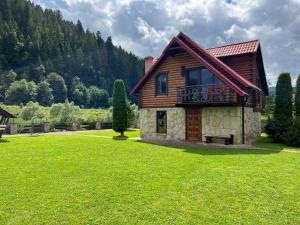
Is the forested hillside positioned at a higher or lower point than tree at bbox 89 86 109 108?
higher

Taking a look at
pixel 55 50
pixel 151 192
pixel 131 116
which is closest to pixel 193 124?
pixel 151 192

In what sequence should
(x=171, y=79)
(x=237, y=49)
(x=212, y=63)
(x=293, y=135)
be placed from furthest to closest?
(x=171, y=79), (x=237, y=49), (x=212, y=63), (x=293, y=135)

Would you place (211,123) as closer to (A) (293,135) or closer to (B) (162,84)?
(A) (293,135)

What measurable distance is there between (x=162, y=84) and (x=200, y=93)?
363 cm

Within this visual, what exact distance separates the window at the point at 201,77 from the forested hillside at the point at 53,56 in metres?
74.3

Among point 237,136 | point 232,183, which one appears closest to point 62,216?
point 232,183

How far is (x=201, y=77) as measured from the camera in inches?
679

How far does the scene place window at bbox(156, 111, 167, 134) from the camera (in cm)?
1898

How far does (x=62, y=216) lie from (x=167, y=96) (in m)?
14.5

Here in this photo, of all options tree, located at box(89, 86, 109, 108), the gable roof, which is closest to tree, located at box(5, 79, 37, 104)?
tree, located at box(89, 86, 109, 108)

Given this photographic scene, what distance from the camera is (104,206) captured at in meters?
5.35

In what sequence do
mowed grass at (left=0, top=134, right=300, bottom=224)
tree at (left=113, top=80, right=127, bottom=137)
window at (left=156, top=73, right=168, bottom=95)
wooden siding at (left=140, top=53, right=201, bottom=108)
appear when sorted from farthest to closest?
tree at (left=113, top=80, right=127, bottom=137) < window at (left=156, top=73, right=168, bottom=95) < wooden siding at (left=140, top=53, right=201, bottom=108) < mowed grass at (left=0, top=134, right=300, bottom=224)

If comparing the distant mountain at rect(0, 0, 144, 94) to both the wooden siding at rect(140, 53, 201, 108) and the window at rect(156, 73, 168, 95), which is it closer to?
the wooden siding at rect(140, 53, 201, 108)

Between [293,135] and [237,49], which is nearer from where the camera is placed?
[293,135]
